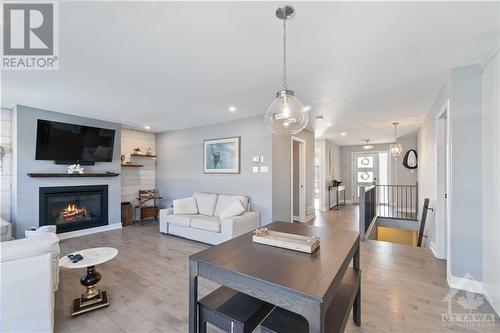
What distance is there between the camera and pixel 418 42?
6.62 feet

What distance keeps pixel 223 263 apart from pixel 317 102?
3.20 metres

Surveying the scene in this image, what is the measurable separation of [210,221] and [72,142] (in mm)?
3304

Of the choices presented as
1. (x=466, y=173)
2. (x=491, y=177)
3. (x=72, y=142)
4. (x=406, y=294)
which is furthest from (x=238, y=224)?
(x=72, y=142)

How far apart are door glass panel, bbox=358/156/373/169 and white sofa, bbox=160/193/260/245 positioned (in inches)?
267

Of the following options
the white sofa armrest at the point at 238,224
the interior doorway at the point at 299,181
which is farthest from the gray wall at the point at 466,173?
the interior doorway at the point at 299,181

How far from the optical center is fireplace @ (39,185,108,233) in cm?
421

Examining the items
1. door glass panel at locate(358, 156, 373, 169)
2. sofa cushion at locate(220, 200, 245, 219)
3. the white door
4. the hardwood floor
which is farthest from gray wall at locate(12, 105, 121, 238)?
door glass panel at locate(358, 156, 373, 169)

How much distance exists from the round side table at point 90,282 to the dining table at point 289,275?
135 cm

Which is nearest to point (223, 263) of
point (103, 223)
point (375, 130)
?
point (103, 223)

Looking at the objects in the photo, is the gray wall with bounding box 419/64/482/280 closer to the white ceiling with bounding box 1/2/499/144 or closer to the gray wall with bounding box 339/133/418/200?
the white ceiling with bounding box 1/2/499/144

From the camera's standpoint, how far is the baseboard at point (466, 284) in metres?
2.40

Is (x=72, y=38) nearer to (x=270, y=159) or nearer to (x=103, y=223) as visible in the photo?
(x=270, y=159)

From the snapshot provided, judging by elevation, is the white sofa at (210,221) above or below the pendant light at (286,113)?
below

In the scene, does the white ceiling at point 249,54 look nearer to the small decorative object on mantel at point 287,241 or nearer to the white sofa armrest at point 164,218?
the small decorative object on mantel at point 287,241
